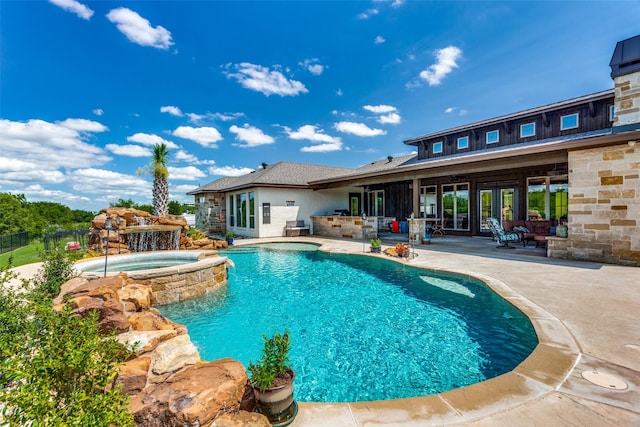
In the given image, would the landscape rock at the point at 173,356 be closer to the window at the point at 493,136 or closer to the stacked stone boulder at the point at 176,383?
the stacked stone boulder at the point at 176,383

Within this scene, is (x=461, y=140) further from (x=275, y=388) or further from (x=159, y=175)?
(x=159, y=175)

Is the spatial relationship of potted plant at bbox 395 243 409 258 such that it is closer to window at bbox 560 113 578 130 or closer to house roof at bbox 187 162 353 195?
house roof at bbox 187 162 353 195

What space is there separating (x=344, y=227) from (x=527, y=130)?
10039mm

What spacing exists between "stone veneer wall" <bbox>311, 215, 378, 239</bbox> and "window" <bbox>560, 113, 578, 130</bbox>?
900cm

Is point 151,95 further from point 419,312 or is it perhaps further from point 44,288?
Answer: point 419,312

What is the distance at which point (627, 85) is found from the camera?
857 cm

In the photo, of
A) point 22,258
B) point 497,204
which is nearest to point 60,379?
point 22,258

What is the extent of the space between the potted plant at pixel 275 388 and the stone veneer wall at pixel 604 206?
9.33m

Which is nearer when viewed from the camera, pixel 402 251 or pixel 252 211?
pixel 402 251

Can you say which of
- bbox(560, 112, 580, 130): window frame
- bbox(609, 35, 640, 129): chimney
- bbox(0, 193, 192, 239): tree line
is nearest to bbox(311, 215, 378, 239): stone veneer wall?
bbox(560, 112, 580, 130): window frame

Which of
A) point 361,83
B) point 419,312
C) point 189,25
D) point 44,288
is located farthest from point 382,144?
point 44,288

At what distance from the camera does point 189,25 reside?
35.9ft

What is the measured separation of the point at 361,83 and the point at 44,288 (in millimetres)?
15448

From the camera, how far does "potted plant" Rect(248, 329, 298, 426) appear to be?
1.96m
